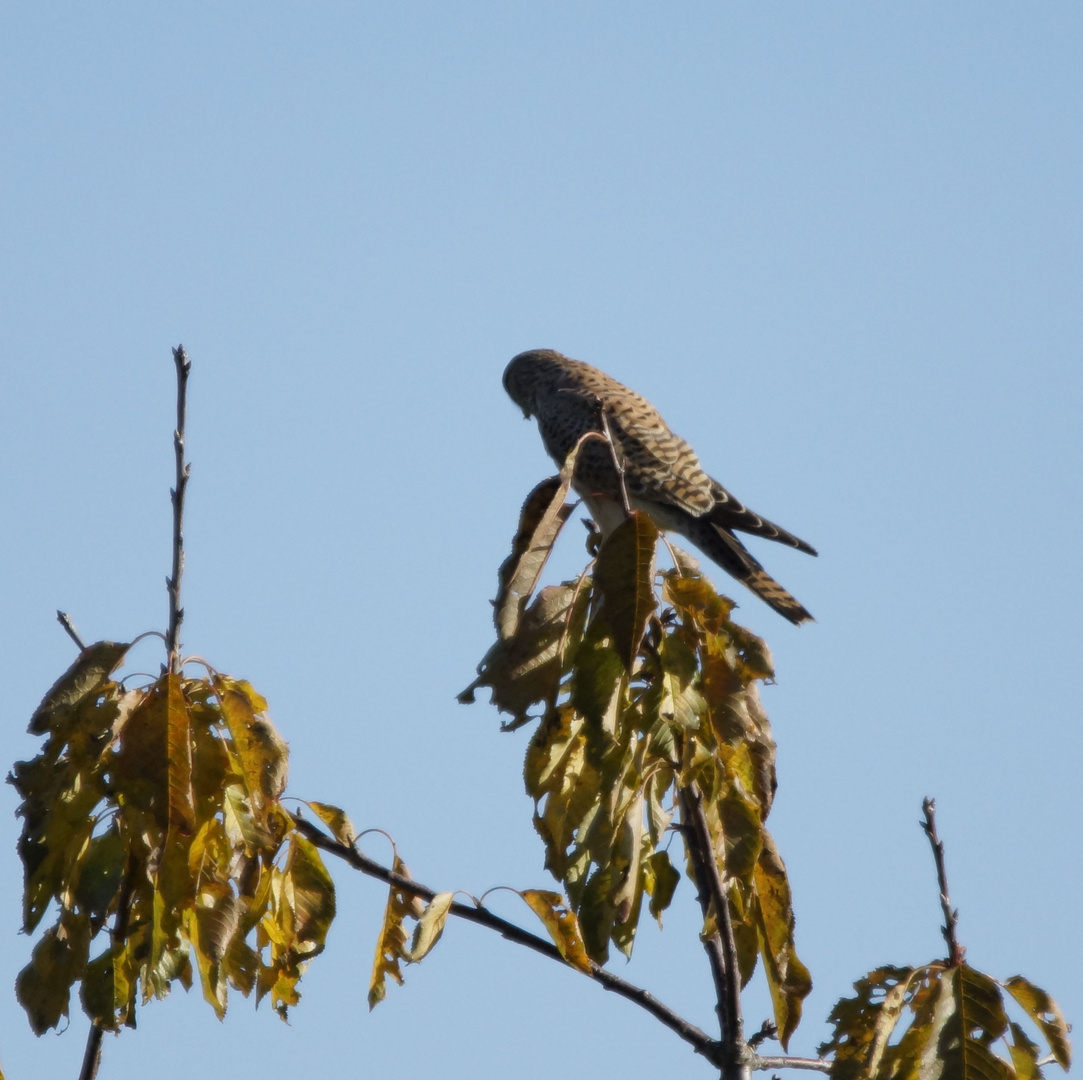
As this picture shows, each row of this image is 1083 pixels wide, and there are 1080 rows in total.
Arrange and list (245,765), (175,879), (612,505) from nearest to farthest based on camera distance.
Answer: (175,879) < (245,765) < (612,505)

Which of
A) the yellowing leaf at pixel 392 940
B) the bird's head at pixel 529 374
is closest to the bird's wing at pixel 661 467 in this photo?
the bird's head at pixel 529 374

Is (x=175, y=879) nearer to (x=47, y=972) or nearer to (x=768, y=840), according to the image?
(x=47, y=972)

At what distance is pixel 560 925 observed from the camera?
2961 mm

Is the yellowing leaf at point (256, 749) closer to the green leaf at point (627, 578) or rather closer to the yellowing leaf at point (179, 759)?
the yellowing leaf at point (179, 759)

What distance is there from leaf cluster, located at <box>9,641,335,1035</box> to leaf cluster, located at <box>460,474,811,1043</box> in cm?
51

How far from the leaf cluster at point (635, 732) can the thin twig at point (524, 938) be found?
0.15m

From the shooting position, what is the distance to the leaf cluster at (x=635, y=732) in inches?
100

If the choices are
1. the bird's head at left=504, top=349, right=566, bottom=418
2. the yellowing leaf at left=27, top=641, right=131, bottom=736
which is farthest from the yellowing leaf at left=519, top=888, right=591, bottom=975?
the bird's head at left=504, top=349, right=566, bottom=418

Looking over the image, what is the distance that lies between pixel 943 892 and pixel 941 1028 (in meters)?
0.24

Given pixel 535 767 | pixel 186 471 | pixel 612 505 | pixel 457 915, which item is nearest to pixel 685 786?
pixel 535 767

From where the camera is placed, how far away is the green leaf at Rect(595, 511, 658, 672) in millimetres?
2490

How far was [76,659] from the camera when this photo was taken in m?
2.98

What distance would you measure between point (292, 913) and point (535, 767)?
1.94ft

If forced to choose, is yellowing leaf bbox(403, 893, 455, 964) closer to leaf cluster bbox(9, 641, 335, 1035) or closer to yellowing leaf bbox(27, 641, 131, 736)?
leaf cluster bbox(9, 641, 335, 1035)
